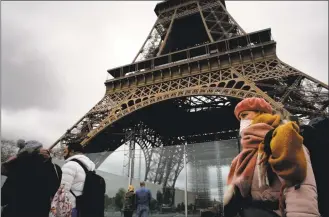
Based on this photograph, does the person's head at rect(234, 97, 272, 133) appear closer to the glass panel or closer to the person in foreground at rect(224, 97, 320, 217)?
the person in foreground at rect(224, 97, 320, 217)

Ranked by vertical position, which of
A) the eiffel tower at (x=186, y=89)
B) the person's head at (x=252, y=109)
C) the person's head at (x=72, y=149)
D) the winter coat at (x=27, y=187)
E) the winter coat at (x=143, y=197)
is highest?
the eiffel tower at (x=186, y=89)

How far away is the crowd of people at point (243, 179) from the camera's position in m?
1.16

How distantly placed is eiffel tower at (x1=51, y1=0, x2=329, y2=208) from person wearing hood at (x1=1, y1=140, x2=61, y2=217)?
5.36 meters

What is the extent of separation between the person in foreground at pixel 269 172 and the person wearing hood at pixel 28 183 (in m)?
1.64

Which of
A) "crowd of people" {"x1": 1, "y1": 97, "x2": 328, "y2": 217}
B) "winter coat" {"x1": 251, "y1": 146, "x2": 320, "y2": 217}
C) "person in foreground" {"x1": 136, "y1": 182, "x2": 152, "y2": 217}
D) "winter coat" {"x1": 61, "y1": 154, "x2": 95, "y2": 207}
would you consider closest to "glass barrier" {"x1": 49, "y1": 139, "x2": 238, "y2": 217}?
"person in foreground" {"x1": 136, "y1": 182, "x2": 152, "y2": 217}

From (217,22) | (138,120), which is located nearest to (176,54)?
(217,22)

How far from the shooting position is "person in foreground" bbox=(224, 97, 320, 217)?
1142 millimetres

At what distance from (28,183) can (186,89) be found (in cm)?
1053

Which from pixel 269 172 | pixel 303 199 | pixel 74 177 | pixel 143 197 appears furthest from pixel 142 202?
pixel 303 199

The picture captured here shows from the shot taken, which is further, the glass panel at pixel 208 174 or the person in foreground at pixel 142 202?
the glass panel at pixel 208 174

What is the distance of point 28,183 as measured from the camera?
2.21 metres

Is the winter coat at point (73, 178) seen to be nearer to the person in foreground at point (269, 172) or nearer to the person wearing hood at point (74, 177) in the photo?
the person wearing hood at point (74, 177)

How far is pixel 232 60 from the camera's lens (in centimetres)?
1288

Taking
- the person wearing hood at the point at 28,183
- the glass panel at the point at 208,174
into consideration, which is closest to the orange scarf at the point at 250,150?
the person wearing hood at the point at 28,183
